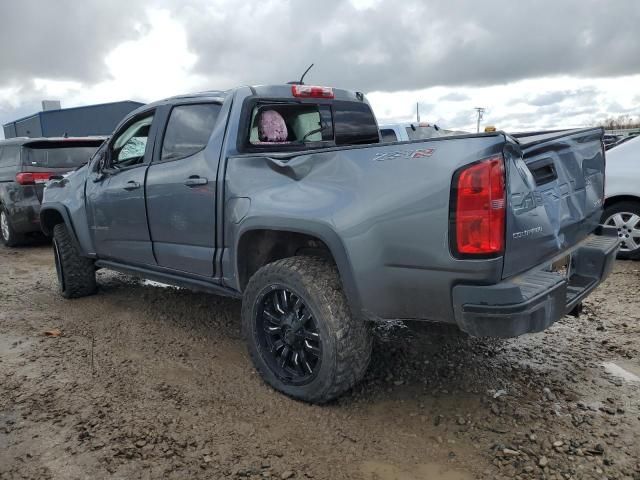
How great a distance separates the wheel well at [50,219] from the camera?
525 centimetres

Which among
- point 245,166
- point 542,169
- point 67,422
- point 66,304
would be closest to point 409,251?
point 542,169

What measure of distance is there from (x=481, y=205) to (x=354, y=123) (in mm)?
2204

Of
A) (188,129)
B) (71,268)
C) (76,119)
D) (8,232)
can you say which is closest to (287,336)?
(188,129)

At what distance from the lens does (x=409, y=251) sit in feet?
7.76

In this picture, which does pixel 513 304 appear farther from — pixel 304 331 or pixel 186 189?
pixel 186 189

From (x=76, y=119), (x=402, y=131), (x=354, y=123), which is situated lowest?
(x=354, y=123)

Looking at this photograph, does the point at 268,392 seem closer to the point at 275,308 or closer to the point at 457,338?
the point at 275,308

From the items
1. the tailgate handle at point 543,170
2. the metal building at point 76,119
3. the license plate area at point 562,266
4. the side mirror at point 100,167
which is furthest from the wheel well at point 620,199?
the metal building at point 76,119

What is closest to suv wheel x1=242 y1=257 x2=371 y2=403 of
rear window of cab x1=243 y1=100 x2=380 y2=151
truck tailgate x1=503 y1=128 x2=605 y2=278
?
A: truck tailgate x1=503 y1=128 x2=605 y2=278

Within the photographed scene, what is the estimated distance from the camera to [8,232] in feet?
26.6

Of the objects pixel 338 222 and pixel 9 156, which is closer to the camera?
pixel 338 222

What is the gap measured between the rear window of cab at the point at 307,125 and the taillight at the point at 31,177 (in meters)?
5.46

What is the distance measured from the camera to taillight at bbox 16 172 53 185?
754cm

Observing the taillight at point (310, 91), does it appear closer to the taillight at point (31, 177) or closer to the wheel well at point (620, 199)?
the wheel well at point (620, 199)
